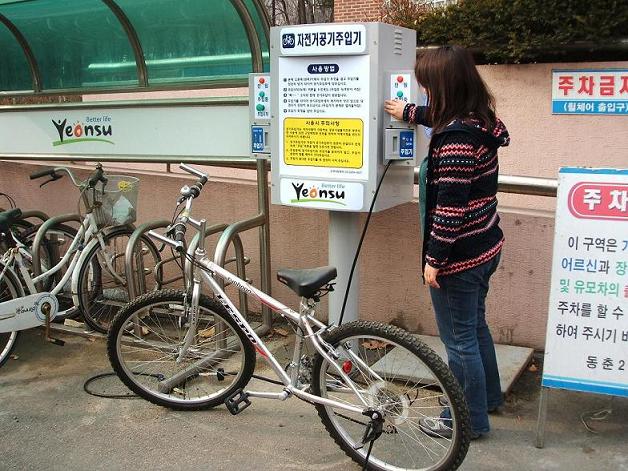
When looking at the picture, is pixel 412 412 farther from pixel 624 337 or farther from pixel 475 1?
pixel 475 1

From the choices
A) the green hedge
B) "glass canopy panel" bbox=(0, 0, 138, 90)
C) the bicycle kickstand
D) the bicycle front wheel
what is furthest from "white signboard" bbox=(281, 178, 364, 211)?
the green hedge

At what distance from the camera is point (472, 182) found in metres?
2.74

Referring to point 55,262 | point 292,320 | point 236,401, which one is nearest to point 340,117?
point 292,320

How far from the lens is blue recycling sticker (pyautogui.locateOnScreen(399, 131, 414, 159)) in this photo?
3.23 meters

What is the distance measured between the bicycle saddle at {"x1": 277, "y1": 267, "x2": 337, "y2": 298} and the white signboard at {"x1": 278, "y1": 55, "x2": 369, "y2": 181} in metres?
0.68

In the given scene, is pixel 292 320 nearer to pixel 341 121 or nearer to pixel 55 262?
pixel 341 121

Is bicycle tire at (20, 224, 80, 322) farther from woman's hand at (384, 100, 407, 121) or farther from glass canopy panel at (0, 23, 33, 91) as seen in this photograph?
woman's hand at (384, 100, 407, 121)

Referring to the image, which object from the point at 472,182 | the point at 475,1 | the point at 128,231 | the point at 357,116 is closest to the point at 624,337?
the point at 472,182

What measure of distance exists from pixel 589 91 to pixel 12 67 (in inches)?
240

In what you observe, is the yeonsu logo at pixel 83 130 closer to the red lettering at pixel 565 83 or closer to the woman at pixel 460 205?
the woman at pixel 460 205

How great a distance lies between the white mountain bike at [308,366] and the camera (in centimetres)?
272

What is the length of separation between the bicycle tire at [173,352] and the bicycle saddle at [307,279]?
1.90ft

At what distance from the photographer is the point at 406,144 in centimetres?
325

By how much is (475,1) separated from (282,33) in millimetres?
5639
